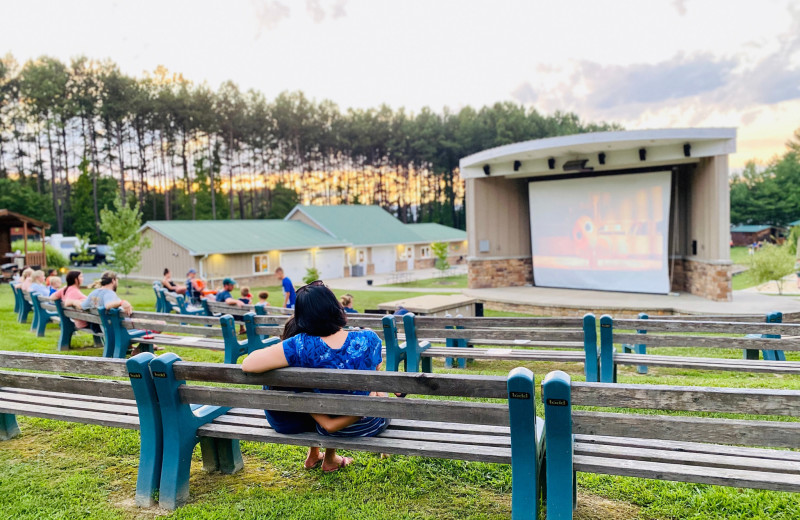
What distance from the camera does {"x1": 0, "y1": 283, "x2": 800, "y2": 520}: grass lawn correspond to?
285cm

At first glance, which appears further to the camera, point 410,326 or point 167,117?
point 167,117

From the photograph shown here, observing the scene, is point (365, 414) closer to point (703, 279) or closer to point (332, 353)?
point (332, 353)

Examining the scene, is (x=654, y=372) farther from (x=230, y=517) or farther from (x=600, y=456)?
(x=230, y=517)

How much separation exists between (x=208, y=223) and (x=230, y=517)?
32.6 m

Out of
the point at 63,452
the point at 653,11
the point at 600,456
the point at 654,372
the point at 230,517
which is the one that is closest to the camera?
the point at 600,456

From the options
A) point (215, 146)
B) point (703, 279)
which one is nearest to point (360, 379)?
point (703, 279)

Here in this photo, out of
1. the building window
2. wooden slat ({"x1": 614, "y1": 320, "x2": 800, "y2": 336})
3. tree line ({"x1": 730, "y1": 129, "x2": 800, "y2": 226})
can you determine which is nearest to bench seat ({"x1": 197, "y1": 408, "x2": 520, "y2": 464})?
wooden slat ({"x1": 614, "y1": 320, "x2": 800, "y2": 336})

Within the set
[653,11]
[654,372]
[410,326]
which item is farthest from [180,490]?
[653,11]

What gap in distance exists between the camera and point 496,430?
2941mm

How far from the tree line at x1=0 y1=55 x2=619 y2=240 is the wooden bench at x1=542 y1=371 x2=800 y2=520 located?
2042 inches

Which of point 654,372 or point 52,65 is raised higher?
point 52,65

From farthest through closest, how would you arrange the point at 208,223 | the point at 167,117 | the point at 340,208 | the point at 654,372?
the point at 167,117 → the point at 340,208 → the point at 208,223 → the point at 654,372

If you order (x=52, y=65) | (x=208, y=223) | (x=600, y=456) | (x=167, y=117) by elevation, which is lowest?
(x=600, y=456)

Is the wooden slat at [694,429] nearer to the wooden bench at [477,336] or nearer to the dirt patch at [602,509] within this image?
the dirt patch at [602,509]
